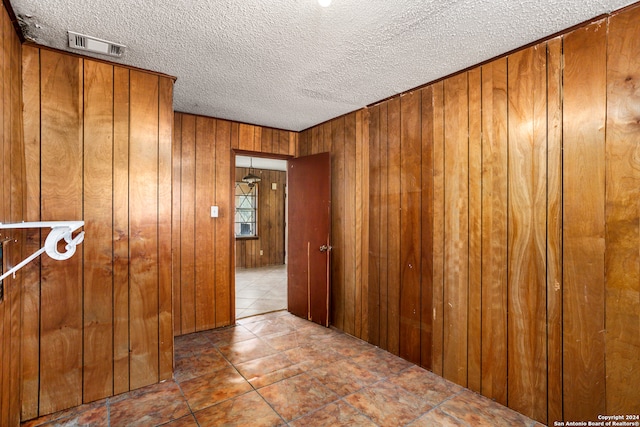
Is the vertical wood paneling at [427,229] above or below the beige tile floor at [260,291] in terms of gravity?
above

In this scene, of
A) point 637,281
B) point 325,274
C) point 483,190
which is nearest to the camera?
point 637,281

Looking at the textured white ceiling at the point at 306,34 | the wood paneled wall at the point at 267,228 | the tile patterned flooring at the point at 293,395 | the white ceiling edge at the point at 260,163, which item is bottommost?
the tile patterned flooring at the point at 293,395

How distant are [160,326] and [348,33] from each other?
8.39 feet

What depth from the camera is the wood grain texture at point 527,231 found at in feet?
6.45

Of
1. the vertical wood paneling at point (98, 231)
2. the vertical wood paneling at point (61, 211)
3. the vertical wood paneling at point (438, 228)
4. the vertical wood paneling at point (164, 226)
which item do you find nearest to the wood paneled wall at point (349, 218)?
the vertical wood paneling at point (438, 228)

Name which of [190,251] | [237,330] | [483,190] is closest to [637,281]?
[483,190]

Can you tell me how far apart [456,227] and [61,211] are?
2.91m

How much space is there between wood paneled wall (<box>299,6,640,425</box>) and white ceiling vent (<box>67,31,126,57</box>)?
223 cm

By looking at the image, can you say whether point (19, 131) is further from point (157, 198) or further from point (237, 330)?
point (237, 330)

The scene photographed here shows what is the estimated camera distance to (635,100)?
164 centimetres

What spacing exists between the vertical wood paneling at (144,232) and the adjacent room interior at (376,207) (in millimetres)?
14

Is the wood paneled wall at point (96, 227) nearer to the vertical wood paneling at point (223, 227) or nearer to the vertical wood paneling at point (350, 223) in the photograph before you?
the vertical wood paneling at point (223, 227)

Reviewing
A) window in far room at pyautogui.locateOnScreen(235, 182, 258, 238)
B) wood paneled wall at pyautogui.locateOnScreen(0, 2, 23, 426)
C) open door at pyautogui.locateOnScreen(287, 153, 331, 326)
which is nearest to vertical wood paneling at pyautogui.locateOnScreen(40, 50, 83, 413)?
wood paneled wall at pyautogui.locateOnScreen(0, 2, 23, 426)

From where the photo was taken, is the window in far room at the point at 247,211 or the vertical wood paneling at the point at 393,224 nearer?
the vertical wood paneling at the point at 393,224
